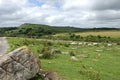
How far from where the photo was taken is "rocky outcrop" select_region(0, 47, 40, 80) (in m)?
19.7

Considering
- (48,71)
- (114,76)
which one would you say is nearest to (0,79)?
(48,71)

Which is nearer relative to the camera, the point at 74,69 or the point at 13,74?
the point at 13,74

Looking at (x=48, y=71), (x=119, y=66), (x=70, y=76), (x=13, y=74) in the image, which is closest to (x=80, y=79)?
(x=70, y=76)

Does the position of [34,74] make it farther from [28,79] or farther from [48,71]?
[48,71]

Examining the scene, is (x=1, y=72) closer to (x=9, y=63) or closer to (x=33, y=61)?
(x=9, y=63)

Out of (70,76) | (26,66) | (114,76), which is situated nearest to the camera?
(26,66)

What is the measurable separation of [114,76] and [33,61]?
788 cm

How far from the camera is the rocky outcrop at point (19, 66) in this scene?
64.7ft

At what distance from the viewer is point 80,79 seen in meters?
21.3

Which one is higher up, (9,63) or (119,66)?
(9,63)

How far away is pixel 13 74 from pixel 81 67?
8.31 meters

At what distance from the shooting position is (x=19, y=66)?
20234mm

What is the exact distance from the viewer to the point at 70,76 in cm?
2211

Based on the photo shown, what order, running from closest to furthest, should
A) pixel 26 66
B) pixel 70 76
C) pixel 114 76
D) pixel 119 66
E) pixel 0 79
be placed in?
pixel 0 79 → pixel 26 66 → pixel 70 76 → pixel 114 76 → pixel 119 66
